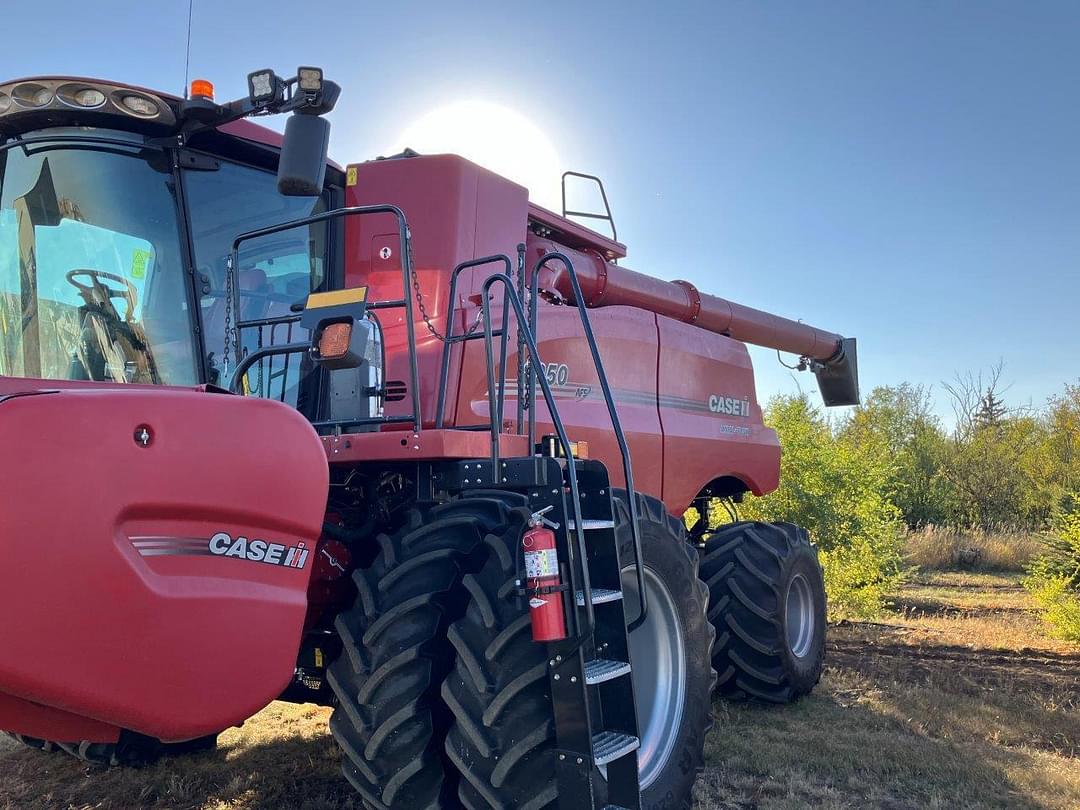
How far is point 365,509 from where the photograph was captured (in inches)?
149

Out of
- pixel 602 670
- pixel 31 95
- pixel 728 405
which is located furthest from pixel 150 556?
pixel 728 405

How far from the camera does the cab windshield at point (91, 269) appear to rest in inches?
132

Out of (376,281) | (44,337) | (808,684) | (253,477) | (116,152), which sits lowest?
(808,684)

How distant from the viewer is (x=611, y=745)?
9.72 feet

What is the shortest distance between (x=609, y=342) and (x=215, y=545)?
2.99 m

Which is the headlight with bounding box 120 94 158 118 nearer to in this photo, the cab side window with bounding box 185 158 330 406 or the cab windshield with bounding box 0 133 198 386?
the cab windshield with bounding box 0 133 198 386

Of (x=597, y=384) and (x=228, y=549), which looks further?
(x=597, y=384)

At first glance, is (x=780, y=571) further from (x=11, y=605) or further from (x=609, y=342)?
(x=11, y=605)

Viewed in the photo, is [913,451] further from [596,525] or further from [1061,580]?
[596,525]

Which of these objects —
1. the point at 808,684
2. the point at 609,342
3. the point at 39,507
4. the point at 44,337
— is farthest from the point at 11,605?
the point at 808,684

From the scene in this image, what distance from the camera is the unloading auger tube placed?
18.5 ft

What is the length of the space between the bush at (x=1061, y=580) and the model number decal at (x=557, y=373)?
740 centimetres

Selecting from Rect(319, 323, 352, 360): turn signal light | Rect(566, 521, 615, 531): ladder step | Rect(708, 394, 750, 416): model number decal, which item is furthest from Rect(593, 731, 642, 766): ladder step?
Rect(708, 394, 750, 416): model number decal

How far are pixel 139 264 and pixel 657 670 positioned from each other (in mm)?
2681
